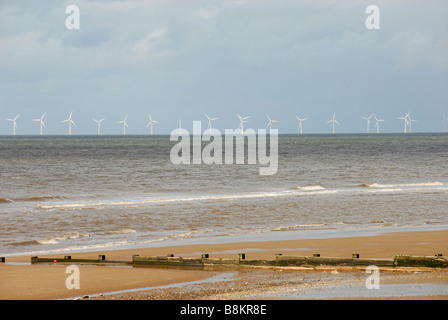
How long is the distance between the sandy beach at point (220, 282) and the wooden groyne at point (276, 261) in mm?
196

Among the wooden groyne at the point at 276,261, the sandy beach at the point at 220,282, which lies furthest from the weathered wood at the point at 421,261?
the sandy beach at the point at 220,282

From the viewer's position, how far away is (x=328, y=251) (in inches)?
789

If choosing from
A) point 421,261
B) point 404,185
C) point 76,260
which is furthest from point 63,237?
point 404,185

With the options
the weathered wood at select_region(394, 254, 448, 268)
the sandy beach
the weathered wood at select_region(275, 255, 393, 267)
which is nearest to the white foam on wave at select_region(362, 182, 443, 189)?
the sandy beach

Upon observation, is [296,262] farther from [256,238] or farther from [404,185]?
[404,185]

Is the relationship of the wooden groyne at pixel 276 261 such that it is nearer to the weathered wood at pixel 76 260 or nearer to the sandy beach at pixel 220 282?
the weathered wood at pixel 76 260

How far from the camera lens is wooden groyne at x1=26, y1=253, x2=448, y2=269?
15875mm

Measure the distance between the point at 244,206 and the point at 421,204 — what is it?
382 inches

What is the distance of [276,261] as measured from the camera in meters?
17.0

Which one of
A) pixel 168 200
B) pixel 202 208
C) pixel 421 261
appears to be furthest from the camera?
pixel 168 200

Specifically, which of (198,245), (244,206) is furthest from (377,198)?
(198,245)

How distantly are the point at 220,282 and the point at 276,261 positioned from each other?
7.25 feet

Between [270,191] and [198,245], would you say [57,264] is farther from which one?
[270,191]
